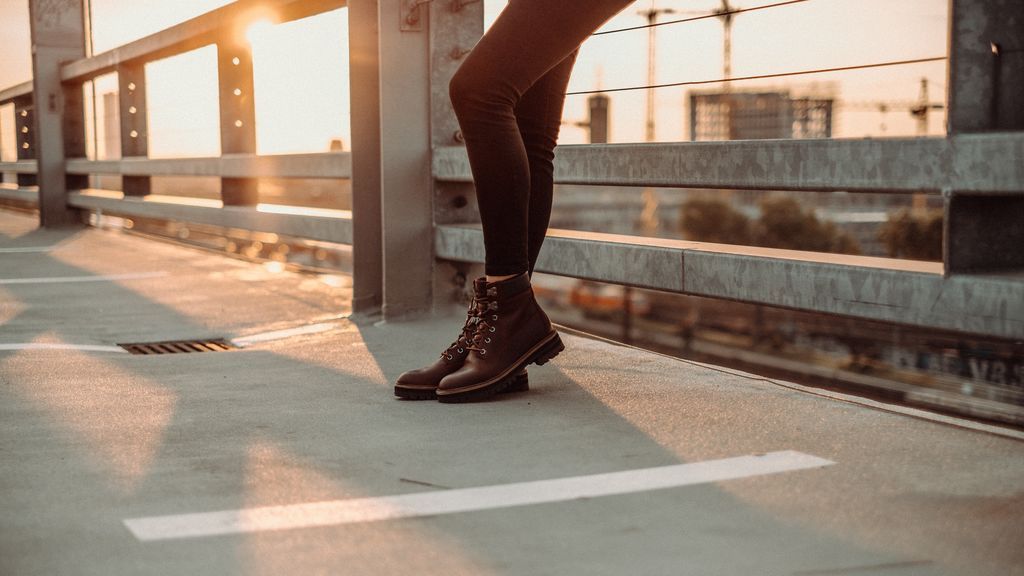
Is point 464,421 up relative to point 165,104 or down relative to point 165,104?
down

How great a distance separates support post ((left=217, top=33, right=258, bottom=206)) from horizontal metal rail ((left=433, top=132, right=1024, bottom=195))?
2.90m

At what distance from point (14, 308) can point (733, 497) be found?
2864 millimetres

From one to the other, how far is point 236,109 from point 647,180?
3.30 metres

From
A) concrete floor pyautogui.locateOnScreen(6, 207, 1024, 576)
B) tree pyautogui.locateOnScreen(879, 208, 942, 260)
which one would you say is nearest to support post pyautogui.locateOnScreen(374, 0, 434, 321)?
concrete floor pyautogui.locateOnScreen(6, 207, 1024, 576)

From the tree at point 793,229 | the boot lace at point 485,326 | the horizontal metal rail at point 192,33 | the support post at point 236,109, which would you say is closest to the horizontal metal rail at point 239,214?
the support post at point 236,109

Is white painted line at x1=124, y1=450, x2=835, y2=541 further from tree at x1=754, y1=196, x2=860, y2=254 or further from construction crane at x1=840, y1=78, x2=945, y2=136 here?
tree at x1=754, y1=196, x2=860, y2=254

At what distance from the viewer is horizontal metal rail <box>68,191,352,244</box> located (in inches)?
149

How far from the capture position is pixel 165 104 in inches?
271

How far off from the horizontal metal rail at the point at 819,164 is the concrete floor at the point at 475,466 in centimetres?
40

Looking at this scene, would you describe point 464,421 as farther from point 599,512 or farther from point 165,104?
point 165,104

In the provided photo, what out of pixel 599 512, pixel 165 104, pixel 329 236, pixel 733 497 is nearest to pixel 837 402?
pixel 733 497

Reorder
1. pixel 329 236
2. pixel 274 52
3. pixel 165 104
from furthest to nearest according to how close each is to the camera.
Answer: pixel 165 104 → pixel 274 52 → pixel 329 236

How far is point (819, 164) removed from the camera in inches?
76.7

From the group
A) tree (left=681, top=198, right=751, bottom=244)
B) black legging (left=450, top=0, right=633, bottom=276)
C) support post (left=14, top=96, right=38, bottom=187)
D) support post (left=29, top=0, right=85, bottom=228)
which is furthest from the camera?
tree (left=681, top=198, right=751, bottom=244)
